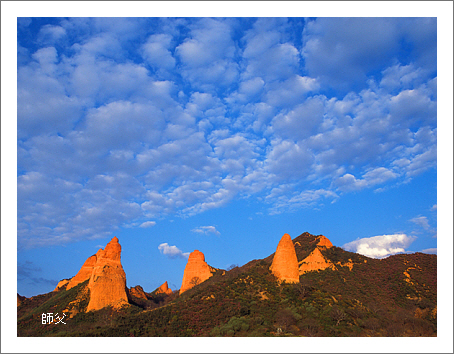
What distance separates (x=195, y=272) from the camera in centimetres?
6450

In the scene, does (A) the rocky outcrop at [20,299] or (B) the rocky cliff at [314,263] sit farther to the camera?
(A) the rocky outcrop at [20,299]

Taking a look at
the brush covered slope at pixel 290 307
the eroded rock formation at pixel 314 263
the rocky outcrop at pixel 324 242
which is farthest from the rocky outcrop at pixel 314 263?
the rocky outcrop at pixel 324 242

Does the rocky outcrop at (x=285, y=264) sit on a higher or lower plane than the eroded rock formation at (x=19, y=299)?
higher

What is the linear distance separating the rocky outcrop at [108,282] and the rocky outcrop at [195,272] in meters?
17.8

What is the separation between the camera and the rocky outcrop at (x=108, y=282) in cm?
4456

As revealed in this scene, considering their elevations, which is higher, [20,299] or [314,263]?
[314,263]

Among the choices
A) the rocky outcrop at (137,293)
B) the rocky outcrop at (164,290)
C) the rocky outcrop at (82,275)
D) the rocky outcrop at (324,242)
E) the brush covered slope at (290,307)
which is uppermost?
the rocky outcrop at (324,242)

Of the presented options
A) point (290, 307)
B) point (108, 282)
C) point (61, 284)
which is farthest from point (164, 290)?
point (290, 307)

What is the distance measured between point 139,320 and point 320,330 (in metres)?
21.5

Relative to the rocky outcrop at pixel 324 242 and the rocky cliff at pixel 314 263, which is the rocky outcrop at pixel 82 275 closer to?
the rocky cliff at pixel 314 263

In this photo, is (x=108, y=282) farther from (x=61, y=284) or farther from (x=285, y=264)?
(x=285, y=264)

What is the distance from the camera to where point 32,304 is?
59906mm

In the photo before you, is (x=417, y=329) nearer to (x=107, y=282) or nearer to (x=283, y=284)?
(x=283, y=284)

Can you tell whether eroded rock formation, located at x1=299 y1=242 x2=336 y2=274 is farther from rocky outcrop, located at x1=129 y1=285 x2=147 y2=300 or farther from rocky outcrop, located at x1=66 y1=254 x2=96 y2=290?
rocky outcrop, located at x1=66 y1=254 x2=96 y2=290
